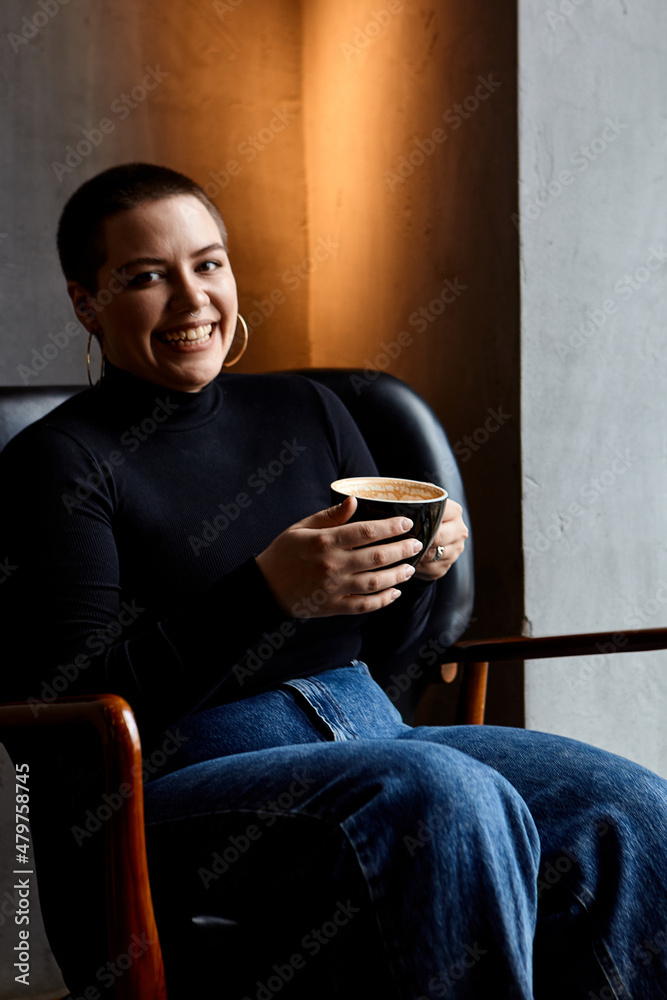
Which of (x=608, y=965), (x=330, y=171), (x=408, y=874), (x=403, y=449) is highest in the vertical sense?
(x=330, y=171)

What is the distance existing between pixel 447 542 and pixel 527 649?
8.9 inches

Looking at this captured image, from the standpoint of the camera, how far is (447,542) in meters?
1.04

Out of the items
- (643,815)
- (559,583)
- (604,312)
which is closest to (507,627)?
(559,583)

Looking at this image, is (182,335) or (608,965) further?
(182,335)

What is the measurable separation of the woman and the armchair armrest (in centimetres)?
11

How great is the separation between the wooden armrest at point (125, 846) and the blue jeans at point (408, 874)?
0.20ft

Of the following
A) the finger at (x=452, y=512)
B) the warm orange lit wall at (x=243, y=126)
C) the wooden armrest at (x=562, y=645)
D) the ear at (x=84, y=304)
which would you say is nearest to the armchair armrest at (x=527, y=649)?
the wooden armrest at (x=562, y=645)

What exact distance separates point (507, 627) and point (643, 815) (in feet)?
2.03

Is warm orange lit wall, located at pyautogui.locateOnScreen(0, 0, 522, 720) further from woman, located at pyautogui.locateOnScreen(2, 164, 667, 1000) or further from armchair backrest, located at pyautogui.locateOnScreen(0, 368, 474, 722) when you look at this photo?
woman, located at pyautogui.locateOnScreen(2, 164, 667, 1000)

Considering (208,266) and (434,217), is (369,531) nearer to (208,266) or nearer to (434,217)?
(208,266)

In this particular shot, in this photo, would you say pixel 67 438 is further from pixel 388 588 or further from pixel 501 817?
pixel 501 817

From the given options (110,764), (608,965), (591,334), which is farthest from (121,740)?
(591,334)

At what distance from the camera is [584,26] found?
1383mm

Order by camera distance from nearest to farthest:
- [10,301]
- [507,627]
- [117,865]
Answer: [117,865], [507,627], [10,301]
